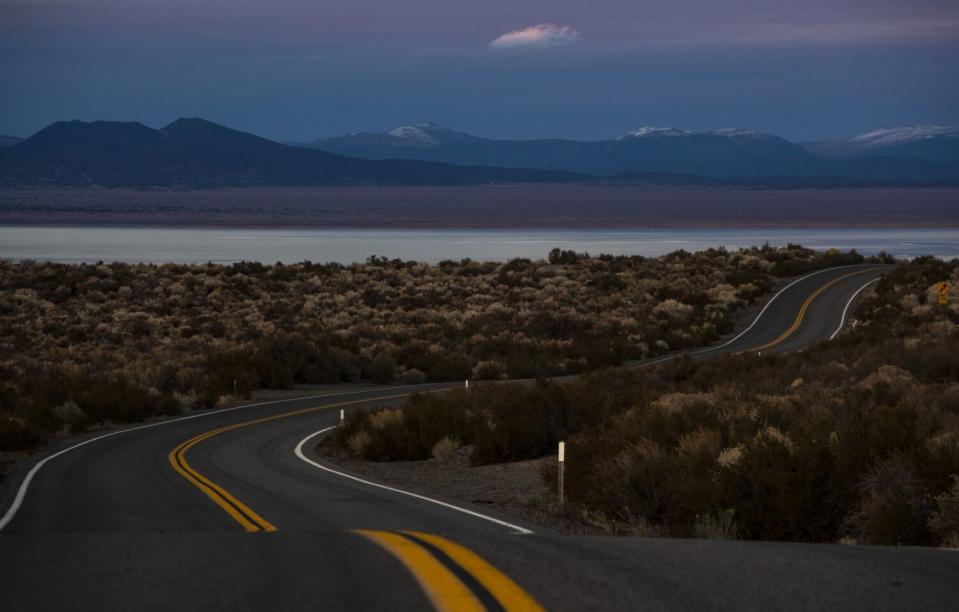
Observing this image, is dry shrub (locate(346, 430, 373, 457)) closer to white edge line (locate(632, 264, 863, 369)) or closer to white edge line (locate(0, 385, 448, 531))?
white edge line (locate(0, 385, 448, 531))

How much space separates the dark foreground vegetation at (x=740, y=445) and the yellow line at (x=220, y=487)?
345 cm

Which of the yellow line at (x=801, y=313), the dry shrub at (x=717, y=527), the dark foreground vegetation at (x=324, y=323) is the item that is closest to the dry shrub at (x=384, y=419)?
the dark foreground vegetation at (x=324, y=323)

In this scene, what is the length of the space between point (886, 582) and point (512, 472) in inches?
471

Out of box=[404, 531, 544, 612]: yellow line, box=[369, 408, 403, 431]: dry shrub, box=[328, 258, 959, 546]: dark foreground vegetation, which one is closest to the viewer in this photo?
box=[404, 531, 544, 612]: yellow line

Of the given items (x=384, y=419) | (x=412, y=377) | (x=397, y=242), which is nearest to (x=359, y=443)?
(x=384, y=419)

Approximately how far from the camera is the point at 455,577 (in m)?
7.03

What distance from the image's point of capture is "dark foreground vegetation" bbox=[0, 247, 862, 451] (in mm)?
34312

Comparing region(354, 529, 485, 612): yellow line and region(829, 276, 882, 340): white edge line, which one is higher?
region(354, 529, 485, 612): yellow line

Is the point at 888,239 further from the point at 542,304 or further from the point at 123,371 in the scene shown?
the point at 123,371

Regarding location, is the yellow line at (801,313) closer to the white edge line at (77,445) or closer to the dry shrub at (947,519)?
the white edge line at (77,445)

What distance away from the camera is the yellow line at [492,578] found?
20.9 ft

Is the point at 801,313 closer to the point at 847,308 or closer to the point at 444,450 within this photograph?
the point at 847,308

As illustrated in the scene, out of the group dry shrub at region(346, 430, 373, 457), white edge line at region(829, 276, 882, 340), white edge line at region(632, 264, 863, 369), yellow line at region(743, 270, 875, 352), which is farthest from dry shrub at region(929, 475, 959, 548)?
white edge line at region(829, 276, 882, 340)

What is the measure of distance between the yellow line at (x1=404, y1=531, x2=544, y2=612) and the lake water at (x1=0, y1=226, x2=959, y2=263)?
284 feet
